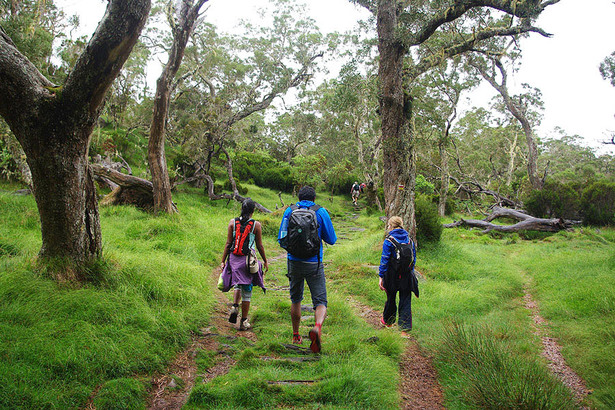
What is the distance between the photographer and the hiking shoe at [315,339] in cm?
411

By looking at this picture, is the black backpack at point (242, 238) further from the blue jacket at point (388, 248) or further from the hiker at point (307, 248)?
the blue jacket at point (388, 248)

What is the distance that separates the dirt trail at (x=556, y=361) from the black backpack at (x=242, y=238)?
377cm

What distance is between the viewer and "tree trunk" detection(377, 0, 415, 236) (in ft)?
30.9

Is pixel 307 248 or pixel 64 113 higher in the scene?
pixel 64 113

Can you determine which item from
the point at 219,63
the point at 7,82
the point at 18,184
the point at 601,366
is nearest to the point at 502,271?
the point at 601,366

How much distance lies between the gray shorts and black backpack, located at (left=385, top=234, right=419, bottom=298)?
1.40 metres

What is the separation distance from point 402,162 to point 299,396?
7.40 m

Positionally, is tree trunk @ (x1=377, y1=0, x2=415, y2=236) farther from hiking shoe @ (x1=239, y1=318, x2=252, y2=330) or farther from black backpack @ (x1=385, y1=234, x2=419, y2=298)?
hiking shoe @ (x1=239, y1=318, x2=252, y2=330)

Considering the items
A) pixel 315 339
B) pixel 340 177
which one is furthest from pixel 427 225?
pixel 340 177

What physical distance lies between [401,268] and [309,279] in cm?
165

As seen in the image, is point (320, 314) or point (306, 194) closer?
point (320, 314)

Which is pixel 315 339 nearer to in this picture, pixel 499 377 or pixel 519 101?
pixel 499 377

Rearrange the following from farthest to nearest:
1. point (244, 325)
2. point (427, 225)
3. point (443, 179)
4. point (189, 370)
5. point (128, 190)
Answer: point (443, 179)
point (128, 190)
point (427, 225)
point (244, 325)
point (189, 370)

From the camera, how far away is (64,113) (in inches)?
171
